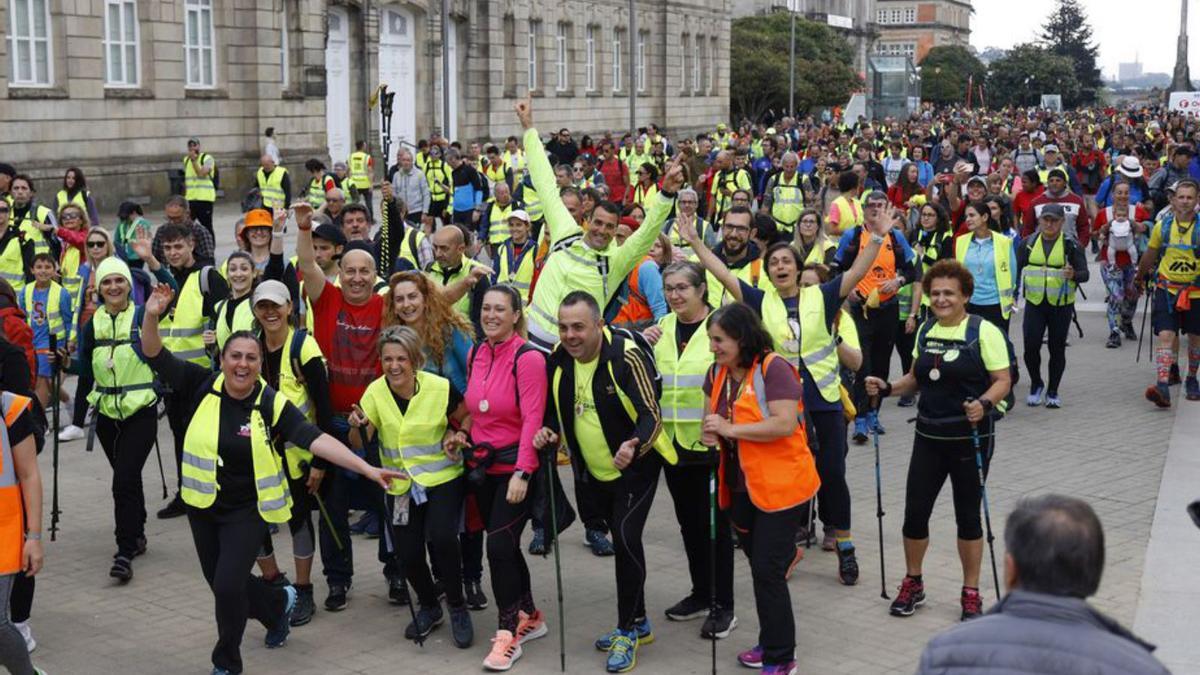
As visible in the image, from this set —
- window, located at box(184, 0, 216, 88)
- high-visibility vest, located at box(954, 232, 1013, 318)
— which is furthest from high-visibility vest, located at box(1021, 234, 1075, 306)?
window, located at box(184, 0, 216, 88)

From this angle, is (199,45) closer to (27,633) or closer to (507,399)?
(27,633)

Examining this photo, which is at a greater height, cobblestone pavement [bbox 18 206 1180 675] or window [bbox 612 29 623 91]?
window [bbox 612 29 623 91]

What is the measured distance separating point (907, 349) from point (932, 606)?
18.1ft

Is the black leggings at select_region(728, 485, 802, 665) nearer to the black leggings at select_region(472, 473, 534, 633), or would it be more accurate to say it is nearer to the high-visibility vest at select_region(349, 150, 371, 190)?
the black leggings at select_region(472, 473, 534, 633)

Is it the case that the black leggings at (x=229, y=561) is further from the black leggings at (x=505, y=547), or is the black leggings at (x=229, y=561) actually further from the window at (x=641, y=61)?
the window at (x=641, y=61)

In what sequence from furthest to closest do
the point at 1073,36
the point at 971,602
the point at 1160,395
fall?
the point at 1073,36 < the point at 1160,395 < the point at 971,602

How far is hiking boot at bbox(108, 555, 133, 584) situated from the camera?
8.57 meters

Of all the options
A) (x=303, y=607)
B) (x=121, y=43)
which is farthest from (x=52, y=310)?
(x=121, y=43)

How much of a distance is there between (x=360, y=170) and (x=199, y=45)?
7257mm

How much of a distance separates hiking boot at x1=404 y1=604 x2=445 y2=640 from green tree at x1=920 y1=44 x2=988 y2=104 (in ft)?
311

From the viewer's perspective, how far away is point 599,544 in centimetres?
912

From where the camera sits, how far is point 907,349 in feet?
43.9

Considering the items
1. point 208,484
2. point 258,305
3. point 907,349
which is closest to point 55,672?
point 208,484

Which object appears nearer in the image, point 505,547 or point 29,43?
point 505,547
